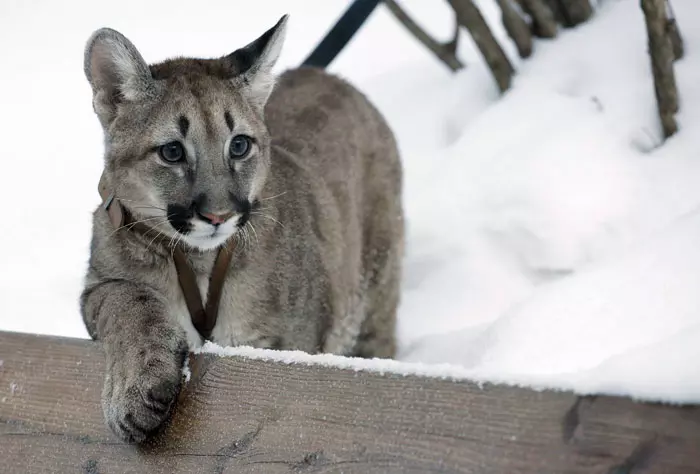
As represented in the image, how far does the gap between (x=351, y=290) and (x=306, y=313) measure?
0.67 meters

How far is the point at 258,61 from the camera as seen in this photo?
8.93 ft

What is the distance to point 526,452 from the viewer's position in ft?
4.28

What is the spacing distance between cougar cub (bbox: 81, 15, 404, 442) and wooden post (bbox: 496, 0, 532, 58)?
167 centimetres

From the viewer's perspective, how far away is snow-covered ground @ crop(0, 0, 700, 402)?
317 centimetres

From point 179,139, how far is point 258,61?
0.42m

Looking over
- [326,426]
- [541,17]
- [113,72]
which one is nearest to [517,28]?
[541,17]

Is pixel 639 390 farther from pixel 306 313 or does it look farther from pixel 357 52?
pixel 357 52

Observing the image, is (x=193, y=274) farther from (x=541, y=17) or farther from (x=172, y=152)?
(x=541, y=17)

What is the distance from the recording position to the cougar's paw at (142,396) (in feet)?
5.91

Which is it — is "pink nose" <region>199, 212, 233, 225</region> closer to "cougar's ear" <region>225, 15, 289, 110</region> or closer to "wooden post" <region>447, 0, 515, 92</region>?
"cougar's ear" <region>225, 15, 289, 110</region>

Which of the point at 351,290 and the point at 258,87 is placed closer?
the point at 258,87

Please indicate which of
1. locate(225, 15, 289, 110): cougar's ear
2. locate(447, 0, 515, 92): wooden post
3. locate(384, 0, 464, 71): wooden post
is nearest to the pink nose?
locate(225, 15, 289, 110): cougar's ear

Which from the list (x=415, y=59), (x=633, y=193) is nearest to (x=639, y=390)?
(x=633, y=193)

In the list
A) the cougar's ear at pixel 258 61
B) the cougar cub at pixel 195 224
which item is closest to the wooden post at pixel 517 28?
the cougar cub at pixel 195 224
